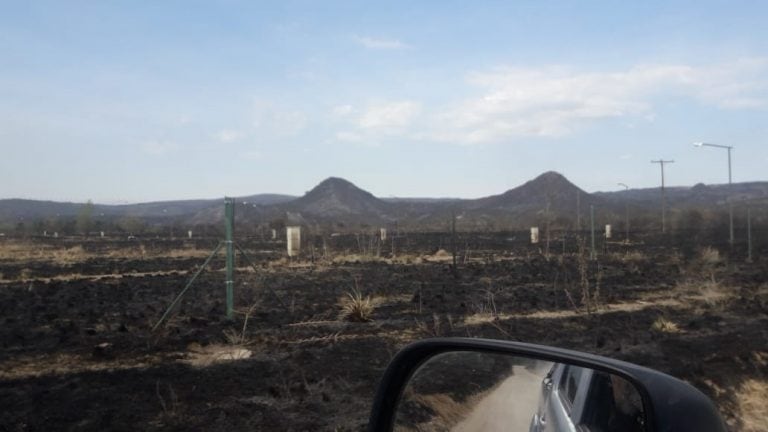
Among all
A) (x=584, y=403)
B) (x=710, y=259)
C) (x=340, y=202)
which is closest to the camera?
(x=584, y=403)

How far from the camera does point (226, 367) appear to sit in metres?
8.64

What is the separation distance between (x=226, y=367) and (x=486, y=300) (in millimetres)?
7538

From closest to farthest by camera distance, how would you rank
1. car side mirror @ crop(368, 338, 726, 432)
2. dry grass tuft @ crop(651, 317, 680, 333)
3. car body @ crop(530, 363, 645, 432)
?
car side mirror @ crop(368, 338, 726, 432) → car body @ crop(530, 363, 645, 432) → dry grass tuft @ crop(651, 317, 680, 333)

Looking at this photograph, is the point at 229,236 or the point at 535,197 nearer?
the point at 229,236

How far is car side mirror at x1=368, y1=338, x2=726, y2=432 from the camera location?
165 centimetres

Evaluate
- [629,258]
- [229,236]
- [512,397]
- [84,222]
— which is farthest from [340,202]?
[512,397]

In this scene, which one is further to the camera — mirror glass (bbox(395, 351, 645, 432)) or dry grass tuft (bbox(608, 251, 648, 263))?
dry grass tuft (bbox(608, 251, 648, 263))

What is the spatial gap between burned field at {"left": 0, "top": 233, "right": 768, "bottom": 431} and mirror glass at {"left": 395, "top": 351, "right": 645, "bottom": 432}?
3.57 metres

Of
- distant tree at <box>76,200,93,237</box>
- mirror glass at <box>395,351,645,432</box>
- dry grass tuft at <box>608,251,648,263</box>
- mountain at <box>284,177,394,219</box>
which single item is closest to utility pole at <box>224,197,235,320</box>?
mirror glass at <box>395,351,645,432</box>

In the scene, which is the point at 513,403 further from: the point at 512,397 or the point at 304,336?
the point at 304,336

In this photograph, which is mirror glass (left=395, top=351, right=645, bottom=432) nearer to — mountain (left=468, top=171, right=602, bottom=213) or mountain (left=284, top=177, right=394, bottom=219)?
mountain (left=468, top=171, right=602, bottom=213)

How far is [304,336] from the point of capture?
35.6 ft

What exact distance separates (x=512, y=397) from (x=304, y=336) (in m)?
8.65

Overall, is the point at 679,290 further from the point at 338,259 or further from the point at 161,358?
the point at 338,259
